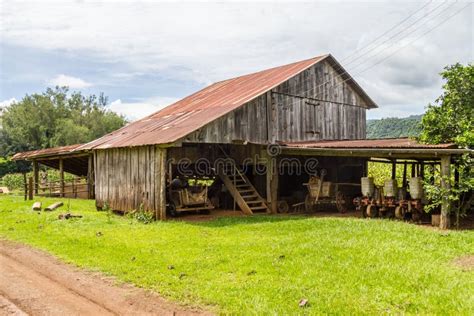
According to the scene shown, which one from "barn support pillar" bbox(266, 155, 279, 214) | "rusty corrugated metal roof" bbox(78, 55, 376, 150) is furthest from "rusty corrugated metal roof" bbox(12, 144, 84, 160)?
"barn support pillar" bbox(266, 155, 279, 214)

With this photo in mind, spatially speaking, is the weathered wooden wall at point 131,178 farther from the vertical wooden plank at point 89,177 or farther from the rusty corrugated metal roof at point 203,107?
the vertical wooden plank at point 89,177

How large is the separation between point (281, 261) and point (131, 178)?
34.9 feet

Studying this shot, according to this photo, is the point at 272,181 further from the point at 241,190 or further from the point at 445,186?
the point at 445,186

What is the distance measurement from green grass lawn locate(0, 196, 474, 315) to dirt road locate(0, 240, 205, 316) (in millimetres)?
374

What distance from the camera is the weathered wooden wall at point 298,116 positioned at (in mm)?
17719

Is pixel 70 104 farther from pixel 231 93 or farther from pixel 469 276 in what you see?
pixel 469 276

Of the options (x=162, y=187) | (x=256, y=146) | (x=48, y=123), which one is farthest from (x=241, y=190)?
(x=48, y=123)

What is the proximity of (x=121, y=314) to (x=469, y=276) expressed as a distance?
20.0 ft

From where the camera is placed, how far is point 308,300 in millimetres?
6645

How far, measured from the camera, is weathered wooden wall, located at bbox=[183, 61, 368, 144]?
1772 centimetres

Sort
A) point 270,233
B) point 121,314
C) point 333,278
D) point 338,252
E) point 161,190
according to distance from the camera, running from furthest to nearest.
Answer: point 161,190
point 270,233
point 338,252
point 333,278
point 121,314

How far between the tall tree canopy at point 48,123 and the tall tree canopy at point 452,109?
50.2m

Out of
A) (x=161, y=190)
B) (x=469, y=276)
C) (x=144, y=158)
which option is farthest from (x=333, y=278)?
(x=144, y=158)

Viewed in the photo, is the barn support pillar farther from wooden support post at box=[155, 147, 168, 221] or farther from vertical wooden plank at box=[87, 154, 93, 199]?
vertical wooden plank at box=[87, 154, 93, 199]
